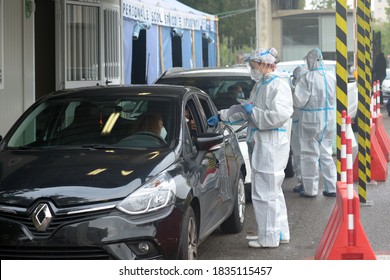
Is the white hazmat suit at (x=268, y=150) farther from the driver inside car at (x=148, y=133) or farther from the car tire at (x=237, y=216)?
the driver inside car at (x=148, y=133)

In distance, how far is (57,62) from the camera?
15250mm

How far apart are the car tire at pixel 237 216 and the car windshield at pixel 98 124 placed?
1.67 metres

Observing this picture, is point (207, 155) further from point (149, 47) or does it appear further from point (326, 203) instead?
point (149, 47)

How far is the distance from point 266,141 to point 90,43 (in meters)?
8.14

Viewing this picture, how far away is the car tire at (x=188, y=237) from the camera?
264 inches

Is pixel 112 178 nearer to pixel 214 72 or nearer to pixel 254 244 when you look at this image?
pixel 254 244

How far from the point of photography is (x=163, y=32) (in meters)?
23.2

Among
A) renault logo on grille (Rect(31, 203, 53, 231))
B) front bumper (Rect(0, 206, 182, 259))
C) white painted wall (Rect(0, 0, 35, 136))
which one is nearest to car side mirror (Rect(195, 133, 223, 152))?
front bumper (Rect(0, 206, 182, 259))

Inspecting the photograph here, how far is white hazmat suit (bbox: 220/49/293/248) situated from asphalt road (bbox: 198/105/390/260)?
0.82 ft

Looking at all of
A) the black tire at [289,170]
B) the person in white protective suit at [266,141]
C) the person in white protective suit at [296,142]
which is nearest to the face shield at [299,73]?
the person in white protective suit at [296,142]

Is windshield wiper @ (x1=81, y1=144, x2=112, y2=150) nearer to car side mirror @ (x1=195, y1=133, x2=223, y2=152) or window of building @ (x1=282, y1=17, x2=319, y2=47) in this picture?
car side mirror @ (x1=195, y1=133, x2=223, y2=152)

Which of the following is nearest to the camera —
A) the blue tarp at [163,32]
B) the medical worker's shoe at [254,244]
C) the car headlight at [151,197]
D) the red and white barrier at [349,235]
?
the car headlight at [151,197]

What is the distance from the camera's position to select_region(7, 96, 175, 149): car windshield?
7.68 metres

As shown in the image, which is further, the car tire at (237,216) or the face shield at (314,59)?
the face shield at (314,59)
